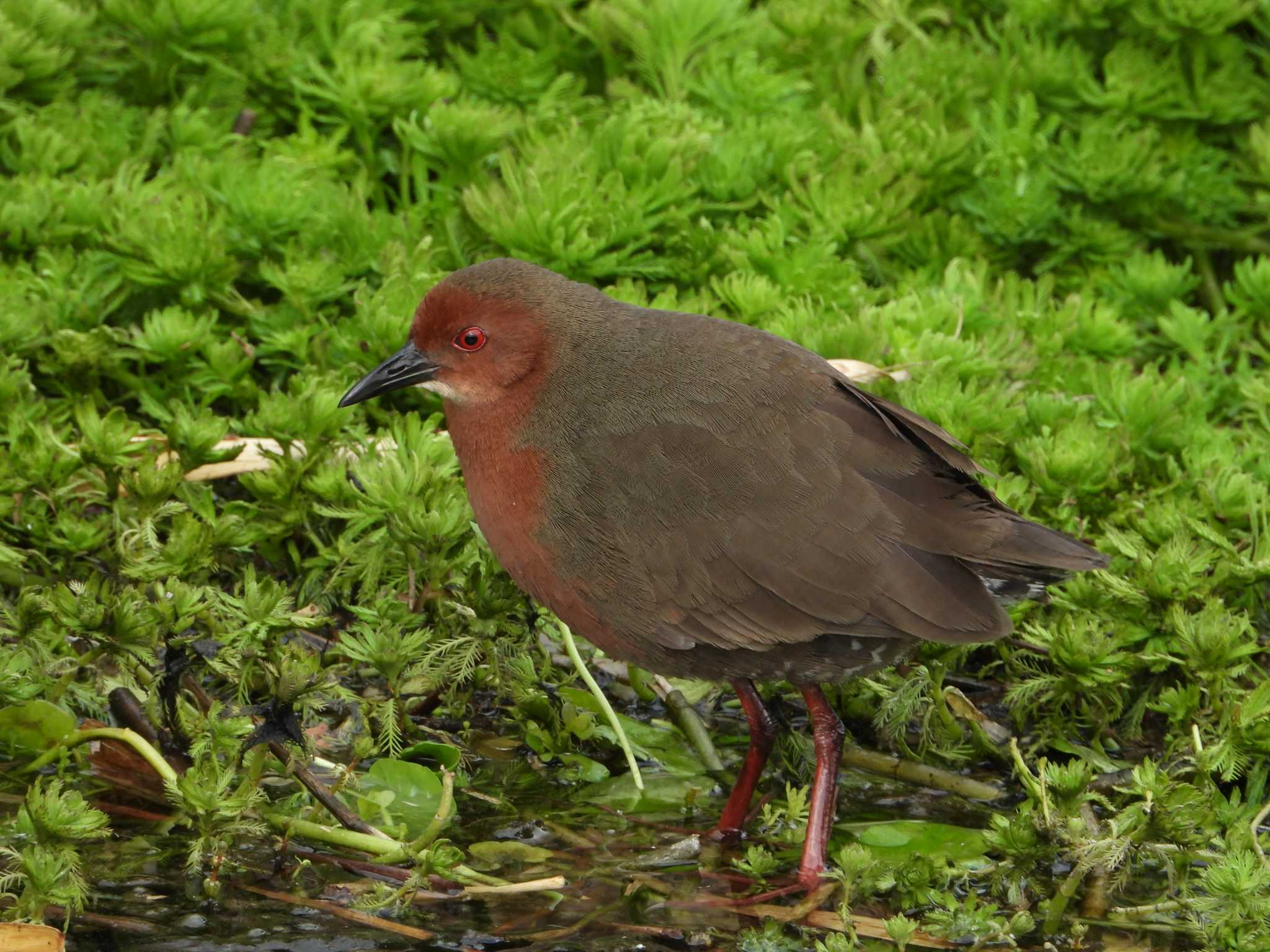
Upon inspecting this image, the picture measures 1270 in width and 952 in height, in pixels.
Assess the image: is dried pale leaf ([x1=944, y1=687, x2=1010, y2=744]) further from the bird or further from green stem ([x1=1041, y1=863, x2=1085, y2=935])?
green stem ([x1=1041, y1=863, x2=1085, y2=935])

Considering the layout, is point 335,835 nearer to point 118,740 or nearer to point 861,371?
point 118,740

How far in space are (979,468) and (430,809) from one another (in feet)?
5.29

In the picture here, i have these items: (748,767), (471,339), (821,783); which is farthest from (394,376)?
(821,783)

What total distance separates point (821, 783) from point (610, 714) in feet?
1.96

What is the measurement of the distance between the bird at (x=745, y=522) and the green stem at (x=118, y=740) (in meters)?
0.92

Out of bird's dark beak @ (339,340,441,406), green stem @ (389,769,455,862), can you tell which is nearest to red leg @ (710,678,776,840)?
green stem @ (389,769,455,862)

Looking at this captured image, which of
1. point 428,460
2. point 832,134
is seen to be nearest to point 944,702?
point 428,460

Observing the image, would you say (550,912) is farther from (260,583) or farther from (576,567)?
(260,583)

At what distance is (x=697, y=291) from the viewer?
18.7 ft

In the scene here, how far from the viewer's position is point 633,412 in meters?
3.93

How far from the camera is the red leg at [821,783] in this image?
12.7 ft

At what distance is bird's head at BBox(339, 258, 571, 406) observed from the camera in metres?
4.15

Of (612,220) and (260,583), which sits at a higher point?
(612,220)

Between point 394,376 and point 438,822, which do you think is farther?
point 394,376
